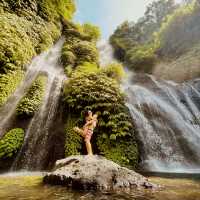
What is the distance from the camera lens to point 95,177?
20.6ft

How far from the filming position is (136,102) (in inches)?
611

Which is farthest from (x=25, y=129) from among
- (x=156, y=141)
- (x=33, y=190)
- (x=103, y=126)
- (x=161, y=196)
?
(x=161, y=196)

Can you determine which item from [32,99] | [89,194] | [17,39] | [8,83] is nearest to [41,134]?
[32,99]

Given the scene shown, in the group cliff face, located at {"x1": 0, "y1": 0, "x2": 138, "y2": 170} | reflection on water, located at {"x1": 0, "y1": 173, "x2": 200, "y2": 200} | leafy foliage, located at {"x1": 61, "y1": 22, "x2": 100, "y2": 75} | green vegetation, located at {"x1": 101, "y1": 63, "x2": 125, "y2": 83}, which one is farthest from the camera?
leafy foliage, located at {"x1": 61, "y1": 22, "x2": 100, "y2": 75}

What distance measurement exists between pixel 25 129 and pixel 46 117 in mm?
1243

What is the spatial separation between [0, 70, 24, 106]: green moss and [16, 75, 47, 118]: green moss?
1094 mm

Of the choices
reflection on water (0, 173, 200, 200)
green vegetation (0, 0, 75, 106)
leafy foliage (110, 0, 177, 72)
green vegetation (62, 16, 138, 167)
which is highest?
leafy foliage (110, 0, 177, 72)

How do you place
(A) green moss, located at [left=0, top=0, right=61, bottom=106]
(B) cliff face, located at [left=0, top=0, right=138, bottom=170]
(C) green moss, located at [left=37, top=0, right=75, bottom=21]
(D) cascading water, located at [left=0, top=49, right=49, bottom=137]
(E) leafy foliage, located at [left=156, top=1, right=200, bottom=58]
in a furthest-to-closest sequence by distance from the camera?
1. (E) leafy foliage, located at [left=156, top=1, right=200, bottom=58]
2. (C) green moss, located at [left=37, top=0, right=75, bottom=21]
3. (A) green moss, located at [left=0, top=0, right=61, bottom=106]
4. (D) cascading water, located at [left=0, top=49, right=49, bottom=137]
5. (B) cliff face, located at [left=0, top=0, right=138, bottom=170]

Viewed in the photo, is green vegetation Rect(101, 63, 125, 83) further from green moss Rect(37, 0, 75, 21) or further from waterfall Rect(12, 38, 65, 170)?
green moss Rect(37, 0, 75, 21)

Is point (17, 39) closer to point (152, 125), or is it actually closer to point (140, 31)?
point (152, 125)

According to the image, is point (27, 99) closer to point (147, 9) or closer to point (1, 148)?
point (1, 148)

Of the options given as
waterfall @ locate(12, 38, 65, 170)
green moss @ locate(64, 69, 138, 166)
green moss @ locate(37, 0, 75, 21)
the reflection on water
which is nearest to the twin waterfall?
waterfall @ locate(12, 38, 65, 170)

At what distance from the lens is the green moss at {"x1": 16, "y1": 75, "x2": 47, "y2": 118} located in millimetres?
13494

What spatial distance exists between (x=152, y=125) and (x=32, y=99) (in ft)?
21.0
